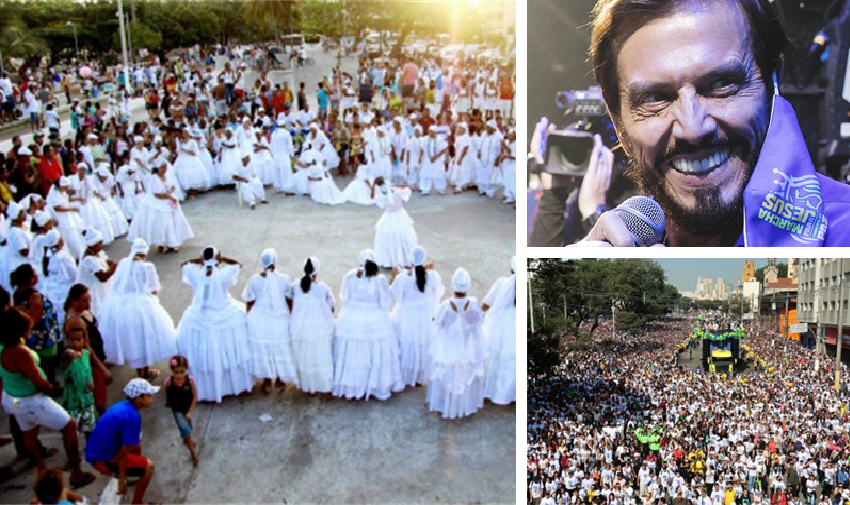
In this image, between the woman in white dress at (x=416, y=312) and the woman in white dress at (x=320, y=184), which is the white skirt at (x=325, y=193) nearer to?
the woman in white dress at (x=320, y=184)

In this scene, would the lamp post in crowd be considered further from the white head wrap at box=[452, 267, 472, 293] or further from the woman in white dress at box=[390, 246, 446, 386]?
the woman in white dress at box=[390, 246, 446, 386]

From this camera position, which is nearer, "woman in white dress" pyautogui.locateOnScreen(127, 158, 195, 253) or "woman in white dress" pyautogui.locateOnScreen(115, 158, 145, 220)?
"woman in white dress" pyautogui.locateOnScreen(127, 158, 195, 253)

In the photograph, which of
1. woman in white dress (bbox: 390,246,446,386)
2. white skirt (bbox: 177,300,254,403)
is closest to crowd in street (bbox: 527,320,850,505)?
woman in white dress (bbox: 390,246,446,386)

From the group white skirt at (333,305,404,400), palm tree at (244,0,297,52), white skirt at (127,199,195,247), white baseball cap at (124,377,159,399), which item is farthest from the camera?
palm tree at (244,0,297,52)

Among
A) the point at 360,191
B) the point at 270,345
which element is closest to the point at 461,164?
the point at 360,191

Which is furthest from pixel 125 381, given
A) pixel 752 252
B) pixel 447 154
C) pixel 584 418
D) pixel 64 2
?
pixel 64 2

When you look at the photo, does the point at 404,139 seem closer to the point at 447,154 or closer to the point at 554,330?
the point at 447,154
